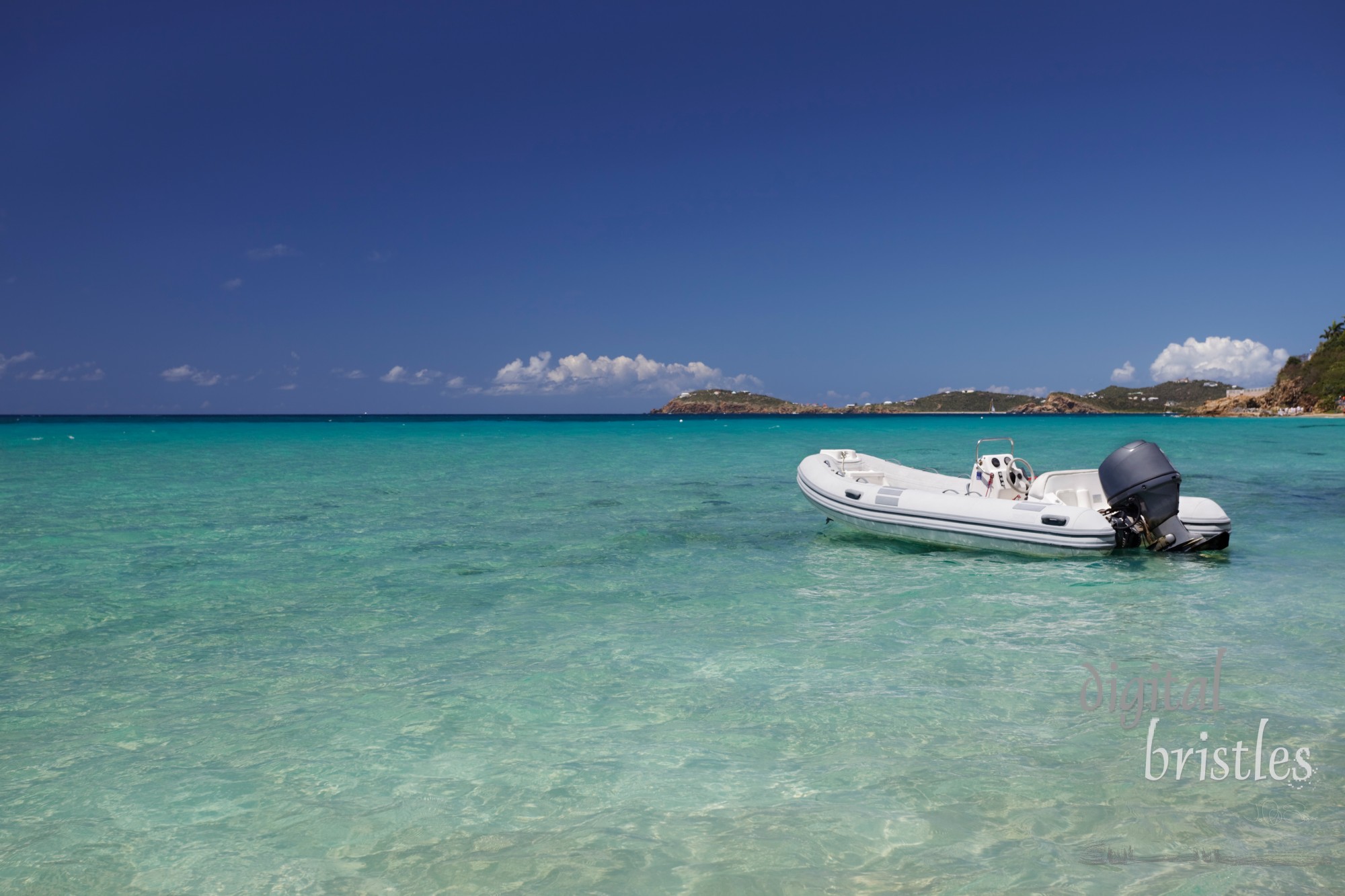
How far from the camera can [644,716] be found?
468 centimetres

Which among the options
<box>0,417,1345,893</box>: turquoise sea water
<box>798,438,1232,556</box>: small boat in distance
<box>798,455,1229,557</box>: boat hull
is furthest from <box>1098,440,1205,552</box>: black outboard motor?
<box>0,417,1345,893</box>: turquoise sea water

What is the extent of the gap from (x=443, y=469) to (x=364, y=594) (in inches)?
638

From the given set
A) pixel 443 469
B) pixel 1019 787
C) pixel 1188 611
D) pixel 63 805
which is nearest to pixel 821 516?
pixel 1188 611

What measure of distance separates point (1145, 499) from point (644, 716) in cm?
665

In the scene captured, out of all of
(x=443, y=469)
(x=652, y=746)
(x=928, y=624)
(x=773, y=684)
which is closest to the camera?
(x=652, y=746)

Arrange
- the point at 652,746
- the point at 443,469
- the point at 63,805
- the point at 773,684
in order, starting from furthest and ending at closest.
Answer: the point at 443,469
the point at 773,684
the point at 652,746
the point at 63,805

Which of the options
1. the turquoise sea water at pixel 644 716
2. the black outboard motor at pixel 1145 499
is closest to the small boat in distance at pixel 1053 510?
the black outboard motor at pixel 1145 499

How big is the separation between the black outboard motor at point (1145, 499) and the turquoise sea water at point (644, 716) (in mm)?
349

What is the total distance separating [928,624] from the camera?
6.55 meters

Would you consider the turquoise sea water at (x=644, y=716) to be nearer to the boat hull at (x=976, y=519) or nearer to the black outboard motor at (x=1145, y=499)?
the boat hull at (x=976, y=519)

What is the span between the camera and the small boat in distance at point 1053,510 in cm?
867

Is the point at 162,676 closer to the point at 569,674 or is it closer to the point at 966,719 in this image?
the point at 569,674

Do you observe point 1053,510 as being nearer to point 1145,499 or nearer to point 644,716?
point 1145,499

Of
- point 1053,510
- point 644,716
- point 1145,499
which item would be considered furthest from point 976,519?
point 644,716
